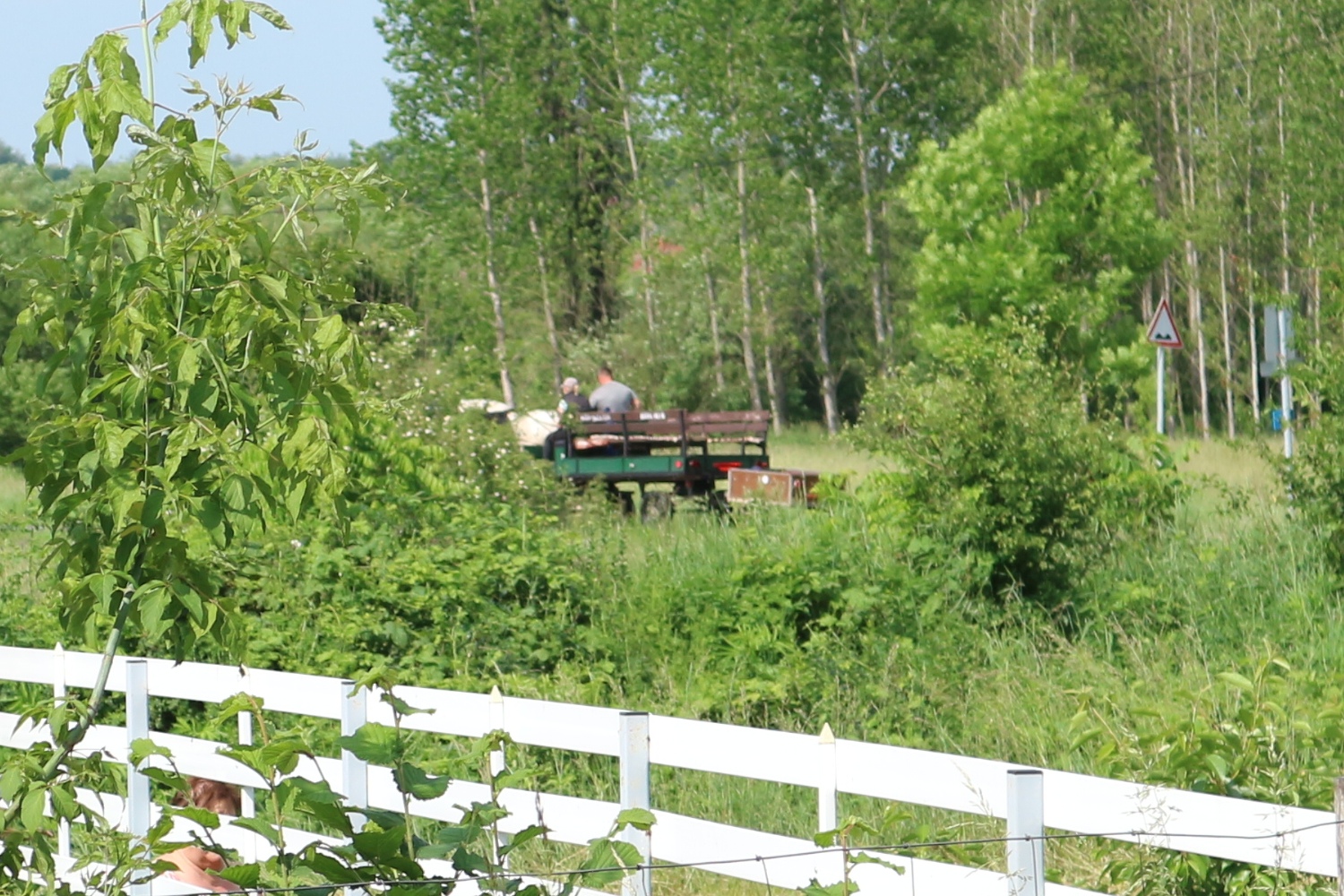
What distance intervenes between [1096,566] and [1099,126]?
2904cm

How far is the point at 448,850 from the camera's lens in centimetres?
282

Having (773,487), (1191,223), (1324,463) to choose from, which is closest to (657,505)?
(773,487)

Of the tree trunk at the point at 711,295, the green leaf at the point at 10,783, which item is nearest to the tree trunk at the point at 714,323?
the tree trunk at the point at 711,295

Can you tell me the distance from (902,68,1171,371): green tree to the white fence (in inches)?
1212

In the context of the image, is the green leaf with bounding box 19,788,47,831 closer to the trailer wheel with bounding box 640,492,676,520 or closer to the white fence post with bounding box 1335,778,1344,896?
the white fence post with bounding box 1335,778,1344,896

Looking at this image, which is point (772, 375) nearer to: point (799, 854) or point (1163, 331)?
point (1163, 331)

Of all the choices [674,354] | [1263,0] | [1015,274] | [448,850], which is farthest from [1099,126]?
[448,850]

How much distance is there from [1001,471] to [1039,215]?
27315 millimetres

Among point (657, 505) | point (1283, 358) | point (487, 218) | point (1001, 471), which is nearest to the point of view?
point (1001, 471)

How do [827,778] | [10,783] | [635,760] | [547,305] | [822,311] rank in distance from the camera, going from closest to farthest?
[10,783]
[827,778]
[635,760]
[822,311]
[547,305]

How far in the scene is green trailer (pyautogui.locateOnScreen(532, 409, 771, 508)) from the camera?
20.0 meters

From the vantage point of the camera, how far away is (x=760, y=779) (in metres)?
5.09

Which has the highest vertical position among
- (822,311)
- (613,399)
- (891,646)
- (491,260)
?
(491,260)

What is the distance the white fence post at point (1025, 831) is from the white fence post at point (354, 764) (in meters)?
2.28
